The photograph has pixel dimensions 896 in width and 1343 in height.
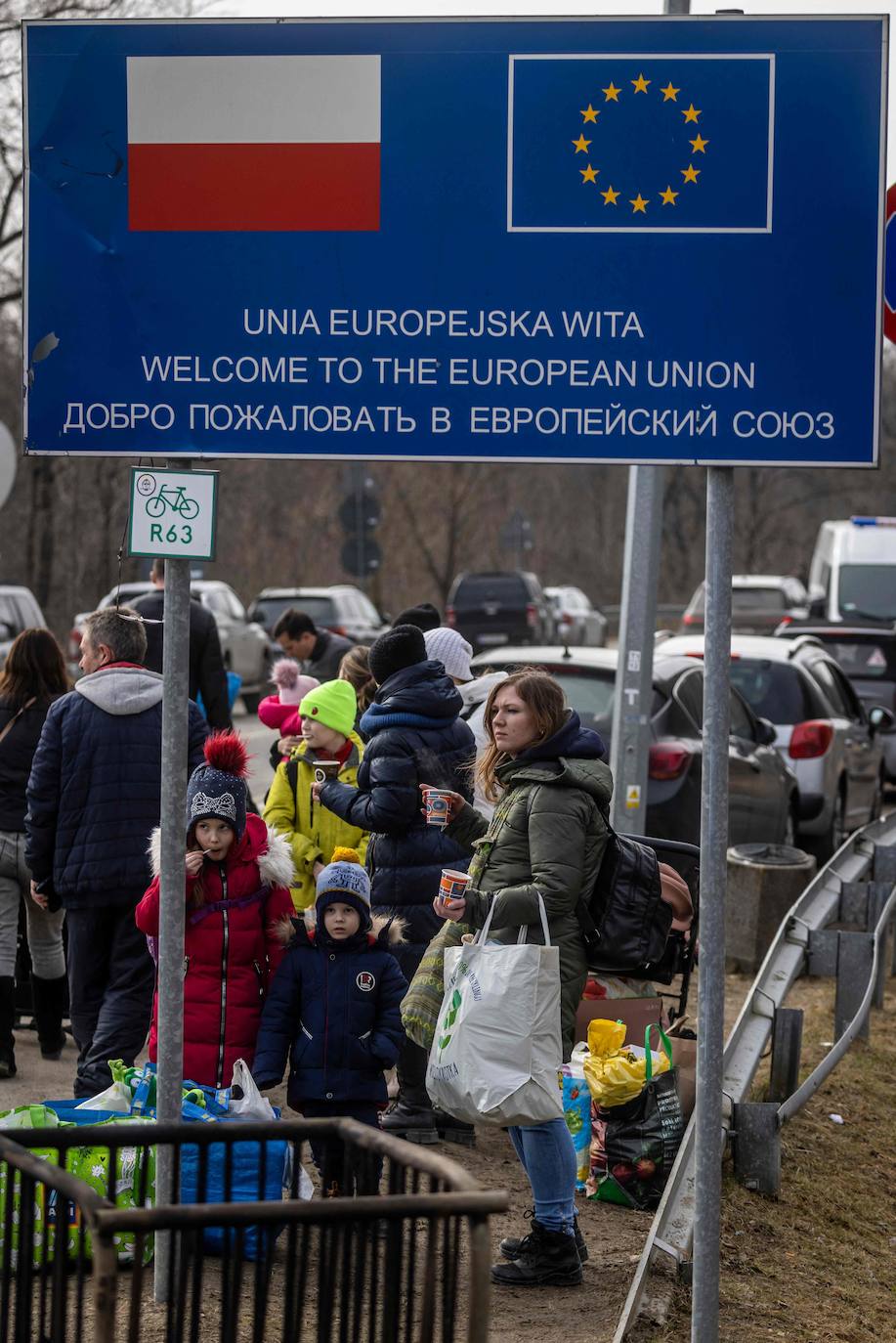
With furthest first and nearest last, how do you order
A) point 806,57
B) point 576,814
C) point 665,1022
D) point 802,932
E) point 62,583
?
point 62,583 < point 802,932 < point 665,1022 < point 576,814 < point 806,57

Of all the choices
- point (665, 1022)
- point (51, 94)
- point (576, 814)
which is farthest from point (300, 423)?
point (665, 1022)

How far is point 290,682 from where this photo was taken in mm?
9484

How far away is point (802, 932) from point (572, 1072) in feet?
6.83

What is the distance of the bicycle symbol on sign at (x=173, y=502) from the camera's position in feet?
14.9

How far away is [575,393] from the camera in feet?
14.3

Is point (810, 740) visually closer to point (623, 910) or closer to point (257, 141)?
point (623, 910)

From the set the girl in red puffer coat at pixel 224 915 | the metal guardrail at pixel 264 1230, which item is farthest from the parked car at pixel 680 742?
the metal guardrail at pixel 264 1230

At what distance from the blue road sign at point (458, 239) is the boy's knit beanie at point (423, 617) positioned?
377 centimetres

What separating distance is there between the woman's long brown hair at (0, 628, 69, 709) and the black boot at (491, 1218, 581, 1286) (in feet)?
11.1

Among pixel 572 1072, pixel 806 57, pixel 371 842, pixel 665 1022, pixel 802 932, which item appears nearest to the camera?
pixel 806 57

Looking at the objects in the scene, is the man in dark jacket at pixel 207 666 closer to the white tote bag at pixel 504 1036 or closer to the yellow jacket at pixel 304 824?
the yellow jacket at pixel 304 824

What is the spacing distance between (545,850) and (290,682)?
452cm

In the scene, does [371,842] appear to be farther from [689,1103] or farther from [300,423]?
[300,423]

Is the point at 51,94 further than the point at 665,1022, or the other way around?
the point at 665,1022
